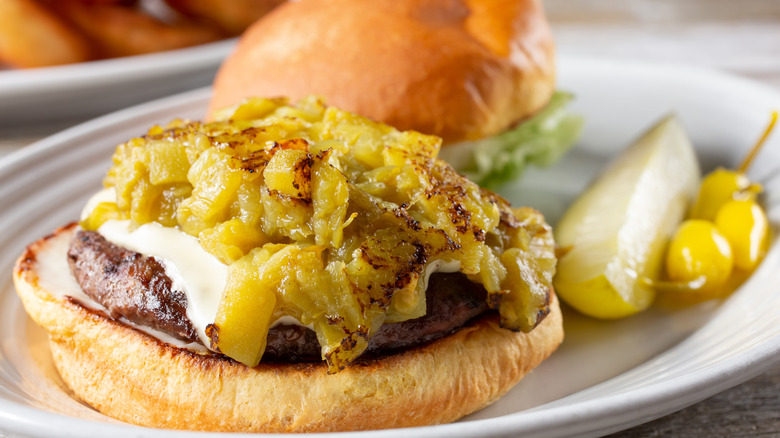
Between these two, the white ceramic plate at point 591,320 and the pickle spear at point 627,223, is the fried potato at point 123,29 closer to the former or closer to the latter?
the white ceramic plate at point 591,320

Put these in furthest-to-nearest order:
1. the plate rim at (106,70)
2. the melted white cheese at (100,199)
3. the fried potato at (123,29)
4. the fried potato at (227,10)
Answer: the fried potato at (227,10), the fried potato at (123,29), the plate rim at (106,70), the melted white cheese at (100,199)

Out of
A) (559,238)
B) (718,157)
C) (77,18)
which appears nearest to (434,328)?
(559,238)

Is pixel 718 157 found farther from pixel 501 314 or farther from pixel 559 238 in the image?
pixel 501 314

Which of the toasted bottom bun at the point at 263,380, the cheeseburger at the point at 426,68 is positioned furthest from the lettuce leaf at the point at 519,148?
the toasted bottom bun at the point at 263,380

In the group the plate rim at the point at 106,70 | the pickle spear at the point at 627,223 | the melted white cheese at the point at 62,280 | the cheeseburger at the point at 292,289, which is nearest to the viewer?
the cheeseburger at the point at 292,289

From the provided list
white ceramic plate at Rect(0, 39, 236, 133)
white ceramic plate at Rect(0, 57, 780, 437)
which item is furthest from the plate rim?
white ceramic plate at Rect(0, 57, 780, 437)

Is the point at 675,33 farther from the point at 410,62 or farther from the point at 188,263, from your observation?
the point at 188,263

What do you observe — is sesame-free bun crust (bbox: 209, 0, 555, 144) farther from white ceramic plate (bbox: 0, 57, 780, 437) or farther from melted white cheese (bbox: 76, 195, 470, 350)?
melted white cheese (bbox: 76, 195, 470, 350)
